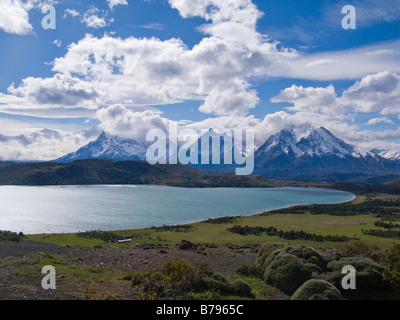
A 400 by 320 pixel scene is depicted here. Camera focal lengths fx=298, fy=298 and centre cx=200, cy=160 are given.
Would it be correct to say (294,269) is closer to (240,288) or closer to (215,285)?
(240,288)

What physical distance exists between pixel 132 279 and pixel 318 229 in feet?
232

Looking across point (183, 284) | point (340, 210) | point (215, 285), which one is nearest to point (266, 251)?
point (215, 285)

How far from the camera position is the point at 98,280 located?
2005 cm

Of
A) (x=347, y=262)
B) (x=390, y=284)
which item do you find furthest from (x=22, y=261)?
(x=390, y=284)

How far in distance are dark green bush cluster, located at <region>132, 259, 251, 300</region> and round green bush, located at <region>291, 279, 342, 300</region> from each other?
3724 mm

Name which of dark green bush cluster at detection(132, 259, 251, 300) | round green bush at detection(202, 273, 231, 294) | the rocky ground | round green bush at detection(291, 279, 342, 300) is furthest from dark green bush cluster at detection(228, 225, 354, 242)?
round green bush at detection(291, 279, 342, 300)

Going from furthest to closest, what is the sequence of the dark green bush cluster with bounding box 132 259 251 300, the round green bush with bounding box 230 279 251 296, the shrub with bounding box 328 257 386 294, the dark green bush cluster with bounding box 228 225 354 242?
the dark green bush cluster with bounding box 228 225 354 242
the shrub with bounding box 328 257 386 294
the round green bush with bounding box 230 279 251 296
the dark green bush cluster with bounding box 132 259 251 300

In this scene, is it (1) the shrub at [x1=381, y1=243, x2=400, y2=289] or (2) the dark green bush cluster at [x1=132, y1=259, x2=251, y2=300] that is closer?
(2) the dark green bush cluster at [x1=132, y1=259, x2=251, y2=300]

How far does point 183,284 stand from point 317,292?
7.23 meters

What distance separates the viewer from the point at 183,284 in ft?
56.0

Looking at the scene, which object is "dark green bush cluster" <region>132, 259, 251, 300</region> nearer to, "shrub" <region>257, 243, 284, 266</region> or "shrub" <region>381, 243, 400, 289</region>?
"shrub" <region>257, 243, 284, 266</region>

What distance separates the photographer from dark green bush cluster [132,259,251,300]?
16453mm

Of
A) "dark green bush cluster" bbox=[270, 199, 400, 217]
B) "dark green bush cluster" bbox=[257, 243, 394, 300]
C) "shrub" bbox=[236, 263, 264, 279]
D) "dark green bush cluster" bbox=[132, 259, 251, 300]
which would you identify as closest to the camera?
"dark green bush cluster" bbox=[257, 243, 394, 300]
